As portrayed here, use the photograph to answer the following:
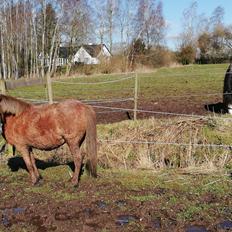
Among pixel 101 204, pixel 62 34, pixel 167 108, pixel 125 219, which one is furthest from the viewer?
pixel 62 34

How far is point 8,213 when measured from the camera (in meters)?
4.76

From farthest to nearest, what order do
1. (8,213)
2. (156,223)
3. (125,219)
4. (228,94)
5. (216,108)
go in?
(216,108), (228,94), (8,213), (125,219), (156,223)

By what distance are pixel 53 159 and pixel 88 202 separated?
2.65 metres

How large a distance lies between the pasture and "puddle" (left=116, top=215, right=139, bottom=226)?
11mm

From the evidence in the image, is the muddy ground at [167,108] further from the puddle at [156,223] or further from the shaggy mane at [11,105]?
the puddle at [156,223]

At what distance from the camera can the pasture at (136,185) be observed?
4.37m

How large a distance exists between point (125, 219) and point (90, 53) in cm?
4597

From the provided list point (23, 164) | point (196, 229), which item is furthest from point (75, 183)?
point (196, 229)

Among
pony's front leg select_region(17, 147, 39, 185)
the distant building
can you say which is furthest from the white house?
pony's front leg select_region(17, 147, 39, 185)

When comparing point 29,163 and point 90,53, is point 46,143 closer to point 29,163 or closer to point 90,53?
point 29,163

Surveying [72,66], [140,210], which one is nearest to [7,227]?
[140,210]

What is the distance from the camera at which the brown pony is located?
218 inches

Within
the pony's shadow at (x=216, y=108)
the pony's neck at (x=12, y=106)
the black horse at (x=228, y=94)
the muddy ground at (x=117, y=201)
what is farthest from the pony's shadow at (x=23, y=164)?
the pony's shadow at (x=216, y=108)

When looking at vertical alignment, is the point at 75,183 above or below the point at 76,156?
below
